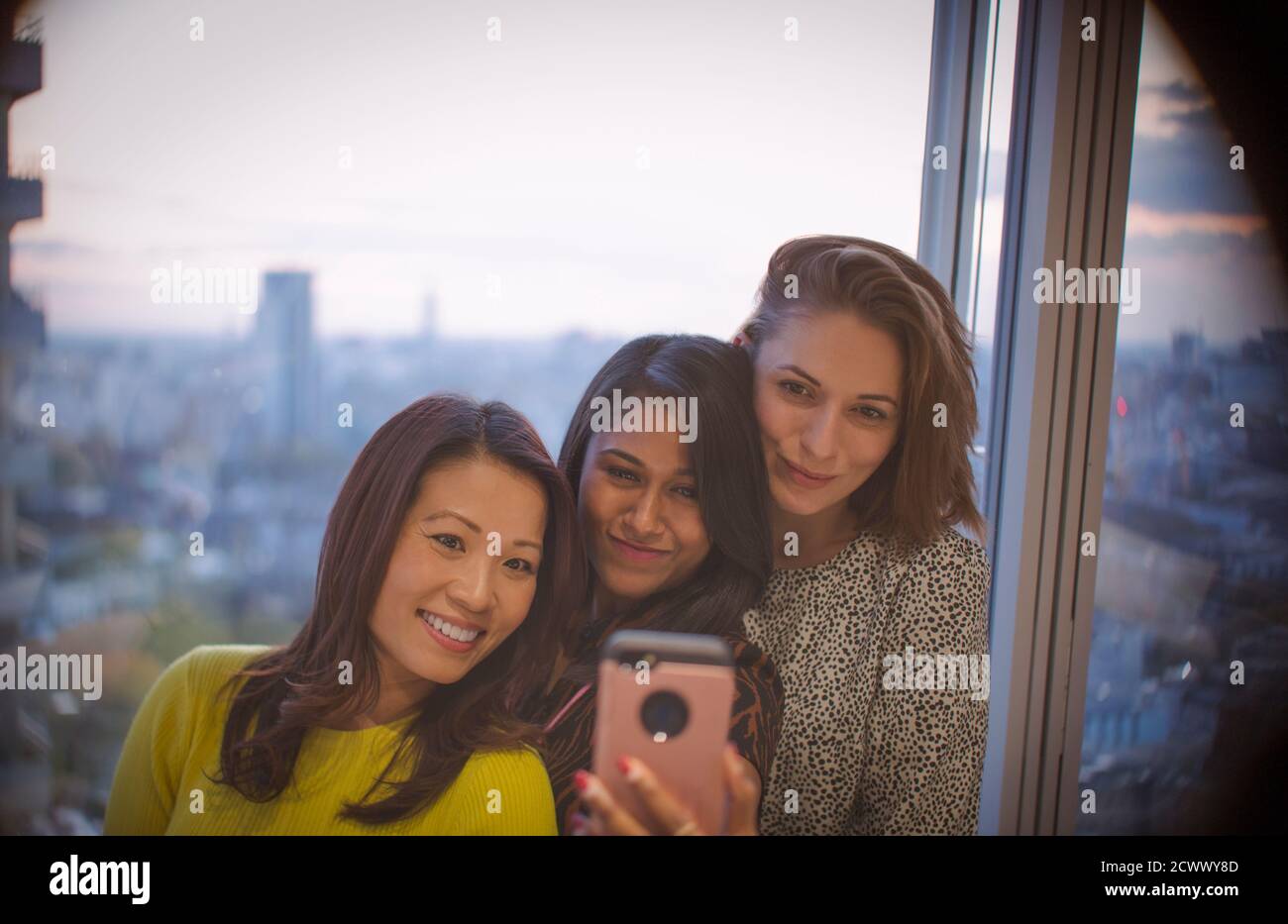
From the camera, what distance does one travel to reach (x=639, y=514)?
1.74 m

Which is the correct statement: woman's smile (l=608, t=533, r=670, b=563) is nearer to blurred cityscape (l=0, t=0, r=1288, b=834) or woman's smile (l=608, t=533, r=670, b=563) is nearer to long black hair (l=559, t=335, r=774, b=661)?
long black hair (l=559, t=335, r=774, b=661)

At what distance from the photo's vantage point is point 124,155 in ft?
5.83

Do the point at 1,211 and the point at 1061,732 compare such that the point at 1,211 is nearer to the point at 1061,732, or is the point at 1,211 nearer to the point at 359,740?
the point at 359,740

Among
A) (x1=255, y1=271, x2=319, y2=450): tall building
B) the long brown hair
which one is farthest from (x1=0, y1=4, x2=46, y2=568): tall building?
the long brown hair

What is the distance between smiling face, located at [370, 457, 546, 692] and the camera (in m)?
1.69

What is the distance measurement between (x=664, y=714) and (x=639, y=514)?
1.19ft

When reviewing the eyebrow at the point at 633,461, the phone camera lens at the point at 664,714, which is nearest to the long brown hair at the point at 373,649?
the eyebrow at the point at 633,461

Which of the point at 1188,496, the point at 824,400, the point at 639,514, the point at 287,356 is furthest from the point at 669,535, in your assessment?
the point at 1188,496

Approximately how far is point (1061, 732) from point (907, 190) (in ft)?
3.91

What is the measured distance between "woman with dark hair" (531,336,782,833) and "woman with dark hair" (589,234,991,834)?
0.05 metres

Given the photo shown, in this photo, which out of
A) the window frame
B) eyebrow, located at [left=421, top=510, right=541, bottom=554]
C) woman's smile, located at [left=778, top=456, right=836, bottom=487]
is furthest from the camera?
the window frame

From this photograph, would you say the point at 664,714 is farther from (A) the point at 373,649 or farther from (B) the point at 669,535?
(A) the point at 373,649

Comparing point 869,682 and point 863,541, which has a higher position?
point 863,541
